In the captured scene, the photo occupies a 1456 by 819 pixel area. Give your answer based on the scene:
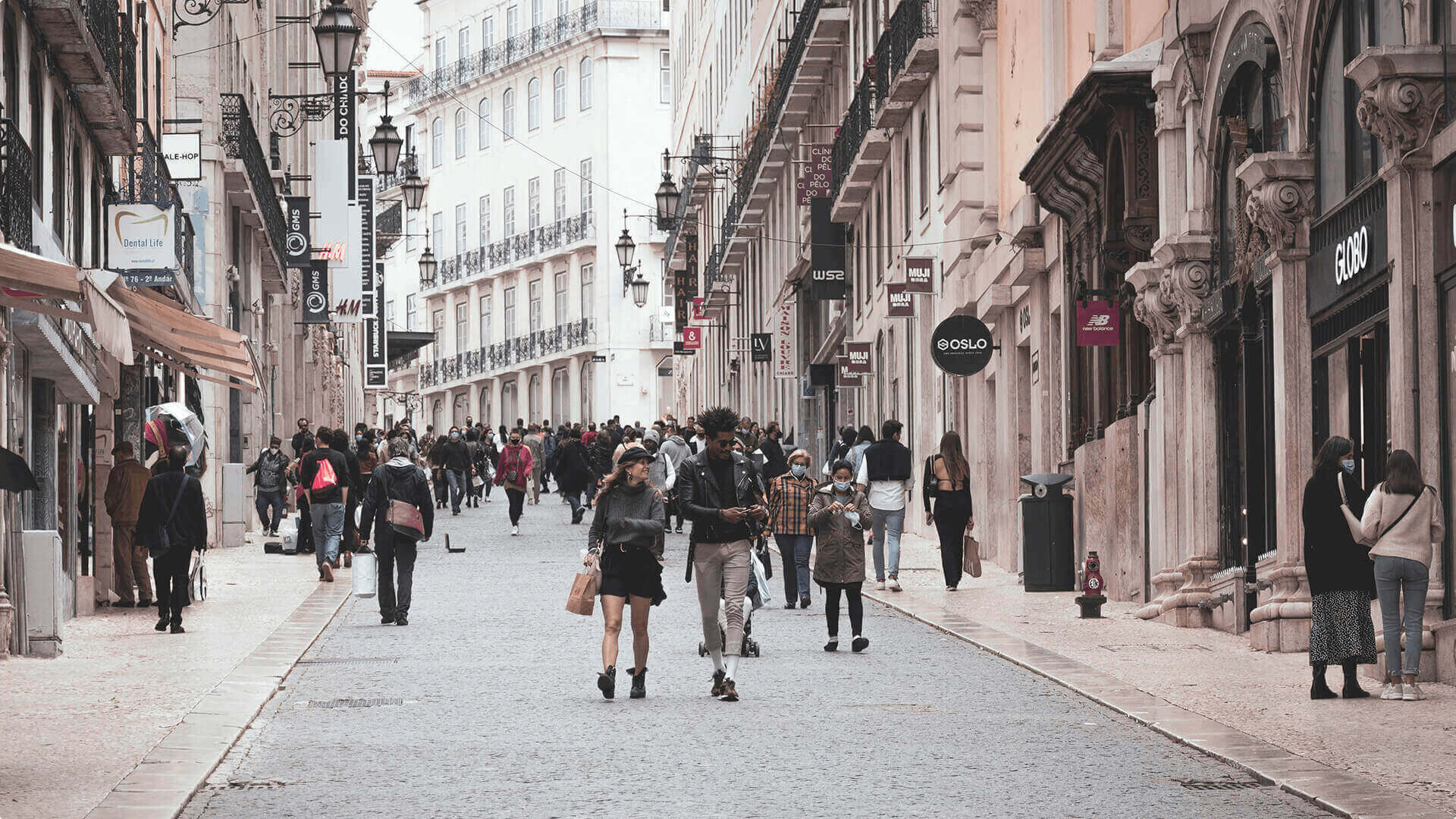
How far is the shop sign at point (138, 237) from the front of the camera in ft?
78.6

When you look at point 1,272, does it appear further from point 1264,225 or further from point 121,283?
point 1264,225

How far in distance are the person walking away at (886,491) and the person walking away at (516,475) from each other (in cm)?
1195

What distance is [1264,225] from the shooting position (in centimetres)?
1666

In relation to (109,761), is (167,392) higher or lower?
higher

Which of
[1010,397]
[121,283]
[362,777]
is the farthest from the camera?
[1010,397]

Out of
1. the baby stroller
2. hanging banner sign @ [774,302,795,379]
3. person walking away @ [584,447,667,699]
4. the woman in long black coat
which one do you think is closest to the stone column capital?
the woman in long black coat

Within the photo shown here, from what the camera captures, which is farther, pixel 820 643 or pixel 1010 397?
pixel 1010 397

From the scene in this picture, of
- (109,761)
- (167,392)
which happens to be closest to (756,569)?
(109,761)

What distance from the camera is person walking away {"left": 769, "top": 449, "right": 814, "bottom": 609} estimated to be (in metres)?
19.7

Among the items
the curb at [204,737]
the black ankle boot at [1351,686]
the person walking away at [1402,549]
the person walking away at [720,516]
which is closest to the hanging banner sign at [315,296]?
the curb at [204,737]

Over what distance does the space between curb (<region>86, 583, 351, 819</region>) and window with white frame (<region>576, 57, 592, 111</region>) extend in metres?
70.2

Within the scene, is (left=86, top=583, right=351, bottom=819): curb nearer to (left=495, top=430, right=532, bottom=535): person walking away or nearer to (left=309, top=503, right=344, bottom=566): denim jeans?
(left=309, top=503, right=344, bottom=566): denim jeans

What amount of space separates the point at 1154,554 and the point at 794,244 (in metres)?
31.8

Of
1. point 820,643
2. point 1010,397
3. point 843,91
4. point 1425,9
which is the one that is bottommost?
point 820,643
